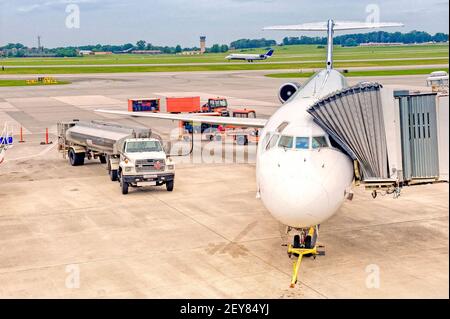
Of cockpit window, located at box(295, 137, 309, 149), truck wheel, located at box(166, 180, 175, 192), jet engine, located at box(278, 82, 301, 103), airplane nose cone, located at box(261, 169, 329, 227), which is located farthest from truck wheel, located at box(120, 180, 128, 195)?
airplane nose cone, located at box(261, 169, 329, 227)

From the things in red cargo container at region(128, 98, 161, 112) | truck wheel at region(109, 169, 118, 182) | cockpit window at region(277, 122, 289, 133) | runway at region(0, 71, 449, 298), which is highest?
red cargo container at region(128, 98, 161, 112)

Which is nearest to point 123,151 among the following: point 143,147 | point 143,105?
point 143,147

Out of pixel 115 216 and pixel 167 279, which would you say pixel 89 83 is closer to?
pixel 115 216

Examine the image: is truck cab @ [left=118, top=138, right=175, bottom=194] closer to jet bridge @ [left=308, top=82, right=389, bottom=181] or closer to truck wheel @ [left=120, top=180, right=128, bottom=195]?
truck wheel @ [left=120, top=180, right=128, bottom=195]

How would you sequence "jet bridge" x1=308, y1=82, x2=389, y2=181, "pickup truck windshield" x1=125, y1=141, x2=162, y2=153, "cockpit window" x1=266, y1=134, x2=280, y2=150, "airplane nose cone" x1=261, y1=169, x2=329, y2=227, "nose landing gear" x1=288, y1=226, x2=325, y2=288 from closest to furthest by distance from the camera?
"airplane nose cone" x1=261, y1=169, x2=329, y2=227
"jet bridge" x1=308, y1=82, x2=389, y2=181
"cockpit window" x1=266, y1=134, x2=280, y2=150
"nose landing gear" x1=288, y1=226, x2=325, y2=288
"pickup truck windshield" x1=125, y1=141, x2=162, y2=153

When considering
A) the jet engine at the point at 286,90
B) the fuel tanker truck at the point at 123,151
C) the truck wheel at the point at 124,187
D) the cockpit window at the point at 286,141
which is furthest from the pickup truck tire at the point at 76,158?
the cockpit window at the point at 286,141

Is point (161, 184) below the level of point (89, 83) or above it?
below

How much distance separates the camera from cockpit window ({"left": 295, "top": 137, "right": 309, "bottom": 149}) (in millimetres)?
16250

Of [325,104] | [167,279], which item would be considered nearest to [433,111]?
[325,104]

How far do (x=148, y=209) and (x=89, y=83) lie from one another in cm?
8684

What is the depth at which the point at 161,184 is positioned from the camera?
87.4 feet

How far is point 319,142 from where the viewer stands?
54.0ft

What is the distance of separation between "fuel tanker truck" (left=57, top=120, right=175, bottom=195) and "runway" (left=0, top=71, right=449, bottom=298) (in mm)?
732

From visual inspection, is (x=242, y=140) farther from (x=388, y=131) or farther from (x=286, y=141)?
(x=286, y=141)
